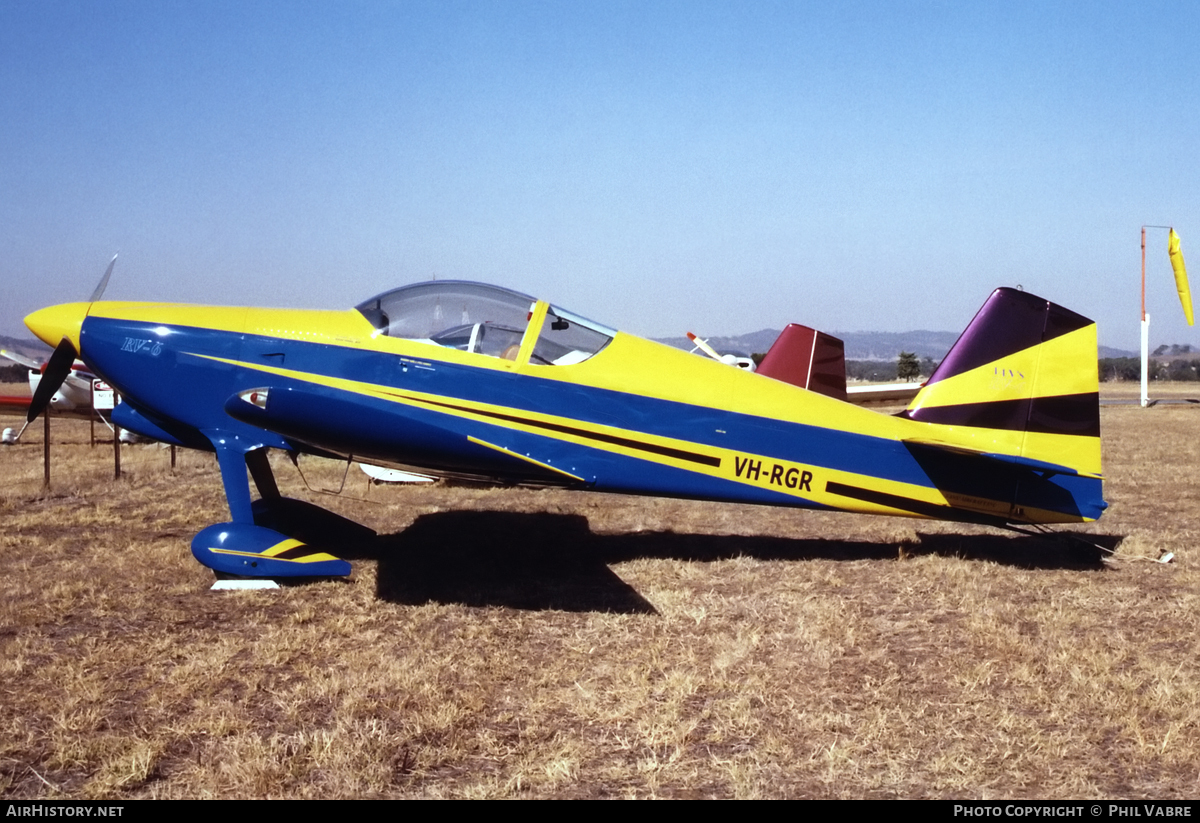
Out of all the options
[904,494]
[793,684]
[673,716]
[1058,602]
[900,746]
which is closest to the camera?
[900,746]

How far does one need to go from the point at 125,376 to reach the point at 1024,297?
23.8 ft

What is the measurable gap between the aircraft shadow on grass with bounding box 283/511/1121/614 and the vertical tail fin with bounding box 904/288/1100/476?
41.4 inches

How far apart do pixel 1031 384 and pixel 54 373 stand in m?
8.29

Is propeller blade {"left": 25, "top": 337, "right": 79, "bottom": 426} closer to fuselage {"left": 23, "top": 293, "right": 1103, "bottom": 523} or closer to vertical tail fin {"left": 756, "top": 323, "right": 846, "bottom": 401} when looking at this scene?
fuselage {"left": 23, "top": 293, "right": 1103, "bottom": 523}

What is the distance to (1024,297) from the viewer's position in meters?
7.00

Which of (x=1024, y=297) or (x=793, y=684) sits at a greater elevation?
(x=1024, y=297)

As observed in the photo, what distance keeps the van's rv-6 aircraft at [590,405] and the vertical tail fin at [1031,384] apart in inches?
0.5

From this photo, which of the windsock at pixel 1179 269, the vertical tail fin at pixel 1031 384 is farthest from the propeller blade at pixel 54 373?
the windsock at pixel 1179 269

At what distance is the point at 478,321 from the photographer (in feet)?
21.0

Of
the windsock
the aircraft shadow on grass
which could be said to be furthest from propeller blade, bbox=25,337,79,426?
the windsock

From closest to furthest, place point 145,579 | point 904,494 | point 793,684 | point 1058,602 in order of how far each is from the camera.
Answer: point 793,684, point 1058,602, point 145,579, point 904,494

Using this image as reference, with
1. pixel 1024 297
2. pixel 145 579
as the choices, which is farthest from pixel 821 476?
pixel 145 579

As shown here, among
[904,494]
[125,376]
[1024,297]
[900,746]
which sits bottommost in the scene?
[900,746]

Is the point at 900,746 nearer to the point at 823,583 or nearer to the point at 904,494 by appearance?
the point at 823,583
